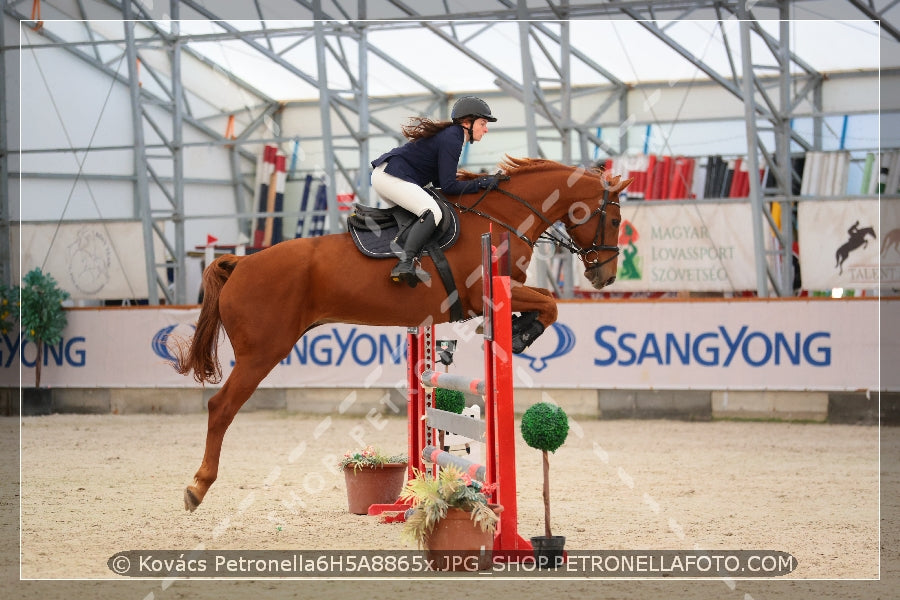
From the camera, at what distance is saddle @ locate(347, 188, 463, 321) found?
5.12 metres

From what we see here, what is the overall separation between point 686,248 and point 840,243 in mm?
1696

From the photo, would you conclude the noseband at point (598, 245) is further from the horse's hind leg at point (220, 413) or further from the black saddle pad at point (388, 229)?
the horse's hind leg at point (220, 413)

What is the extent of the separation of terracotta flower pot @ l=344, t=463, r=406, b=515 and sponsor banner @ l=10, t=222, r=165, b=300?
8.68 m

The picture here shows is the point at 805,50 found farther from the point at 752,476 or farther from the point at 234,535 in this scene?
the point at 234,535

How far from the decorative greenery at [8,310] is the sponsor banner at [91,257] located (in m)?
1.48

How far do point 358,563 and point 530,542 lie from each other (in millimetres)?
785

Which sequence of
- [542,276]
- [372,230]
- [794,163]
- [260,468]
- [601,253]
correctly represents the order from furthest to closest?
[794,163] < [542,276] < [260,468] < [601,253] < [372,230]

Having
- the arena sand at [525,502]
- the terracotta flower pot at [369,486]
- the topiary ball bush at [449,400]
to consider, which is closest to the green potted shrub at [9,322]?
the arena sand at [525,502]

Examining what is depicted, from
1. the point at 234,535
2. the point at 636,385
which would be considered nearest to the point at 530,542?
the point at 234,535

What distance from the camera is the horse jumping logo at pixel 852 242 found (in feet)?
37.5

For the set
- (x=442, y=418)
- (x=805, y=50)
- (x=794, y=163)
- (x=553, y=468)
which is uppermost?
(x=805, y=50)

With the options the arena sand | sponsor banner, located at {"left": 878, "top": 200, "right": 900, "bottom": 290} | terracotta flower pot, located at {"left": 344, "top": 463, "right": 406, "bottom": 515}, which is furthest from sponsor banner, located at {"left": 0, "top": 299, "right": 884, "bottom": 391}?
terracotta flower pot, located at {"left": 344, "top": 463, "right": 406, "bottom": 515}

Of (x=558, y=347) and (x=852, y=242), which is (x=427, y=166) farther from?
(x=852, y=242)

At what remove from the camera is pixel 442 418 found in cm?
541
